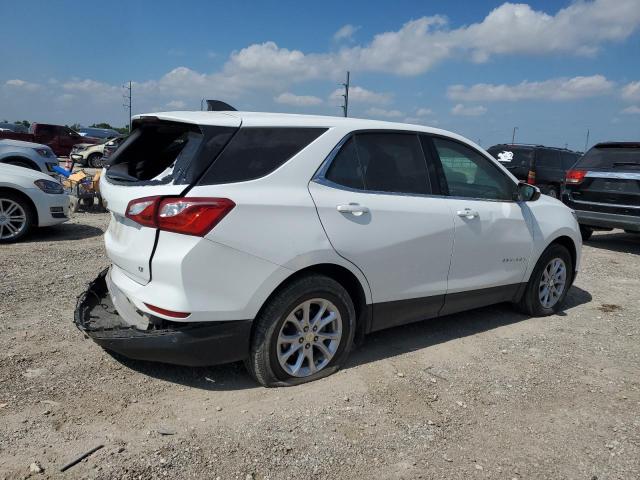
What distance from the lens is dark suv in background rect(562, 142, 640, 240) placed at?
8.37 m

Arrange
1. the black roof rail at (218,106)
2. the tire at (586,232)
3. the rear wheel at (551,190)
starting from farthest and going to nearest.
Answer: the rear wheel at (551,190)
the tire at (586,232)
the black roof rail at (218,106)

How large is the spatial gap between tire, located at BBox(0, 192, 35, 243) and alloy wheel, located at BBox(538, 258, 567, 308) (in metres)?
6.65

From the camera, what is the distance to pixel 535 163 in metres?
14.1

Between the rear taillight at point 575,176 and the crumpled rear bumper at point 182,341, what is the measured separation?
792 centimetres

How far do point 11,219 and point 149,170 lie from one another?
193 inches

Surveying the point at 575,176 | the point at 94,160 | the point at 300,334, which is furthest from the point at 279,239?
the point at 94,160

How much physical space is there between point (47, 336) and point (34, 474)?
70.5 inches

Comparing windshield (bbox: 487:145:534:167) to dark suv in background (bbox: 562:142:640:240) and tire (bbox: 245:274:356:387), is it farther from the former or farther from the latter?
tire (bbox: 245:274:356:387)

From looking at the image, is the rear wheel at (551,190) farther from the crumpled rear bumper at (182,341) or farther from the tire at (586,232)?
the crumpled rear bumper at (182,341)

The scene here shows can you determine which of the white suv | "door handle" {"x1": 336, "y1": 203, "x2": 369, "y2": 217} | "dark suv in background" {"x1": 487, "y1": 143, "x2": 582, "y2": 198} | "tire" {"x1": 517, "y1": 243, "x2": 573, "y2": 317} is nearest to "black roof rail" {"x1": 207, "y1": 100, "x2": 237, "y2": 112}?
the white suv

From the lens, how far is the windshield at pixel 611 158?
8516mm

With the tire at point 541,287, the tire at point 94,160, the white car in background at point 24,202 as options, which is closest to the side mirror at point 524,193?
the tire at point 541,287

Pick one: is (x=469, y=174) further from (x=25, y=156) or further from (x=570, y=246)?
(x=25, y=156)

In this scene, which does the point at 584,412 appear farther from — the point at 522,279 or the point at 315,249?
the point at 315,249
